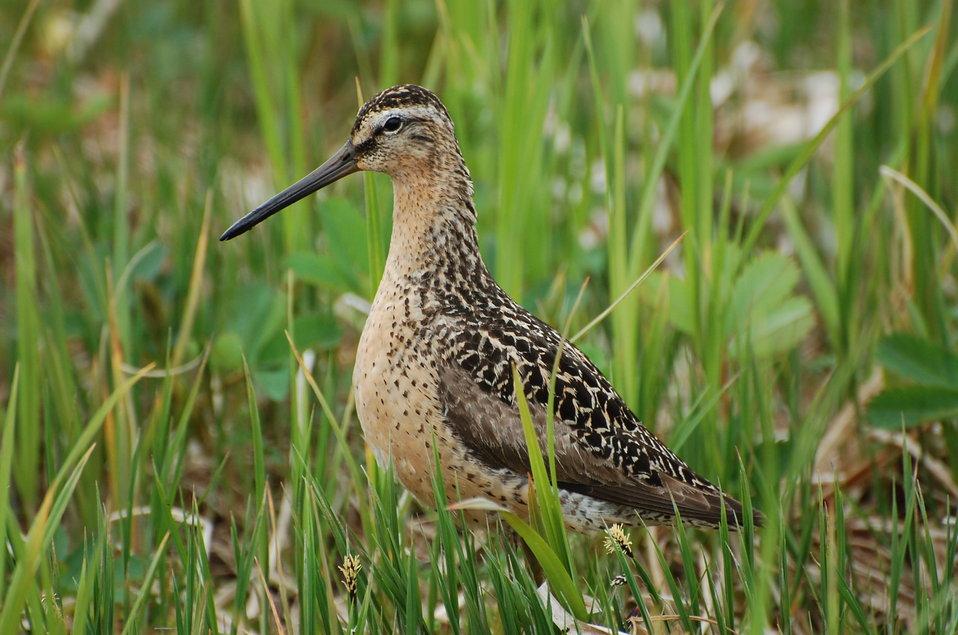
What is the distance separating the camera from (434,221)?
3732mm

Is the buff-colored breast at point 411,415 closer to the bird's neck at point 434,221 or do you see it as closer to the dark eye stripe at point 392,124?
the bird's neck at point 434,221

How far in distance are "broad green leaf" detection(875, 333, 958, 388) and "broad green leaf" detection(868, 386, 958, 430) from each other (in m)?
0.05

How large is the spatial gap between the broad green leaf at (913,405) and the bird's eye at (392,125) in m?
1.65

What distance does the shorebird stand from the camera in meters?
3.47

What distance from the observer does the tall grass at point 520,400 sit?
307 cm

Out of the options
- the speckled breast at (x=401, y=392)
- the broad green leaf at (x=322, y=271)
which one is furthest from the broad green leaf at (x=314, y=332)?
the speckled breast at (x=401, y=392)

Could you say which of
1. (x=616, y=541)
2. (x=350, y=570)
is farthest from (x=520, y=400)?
(x=350, y=570)

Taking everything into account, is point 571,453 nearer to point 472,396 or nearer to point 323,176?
point 472,396

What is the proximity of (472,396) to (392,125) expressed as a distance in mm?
797

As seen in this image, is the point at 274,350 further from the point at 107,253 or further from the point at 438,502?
the point at 438,502

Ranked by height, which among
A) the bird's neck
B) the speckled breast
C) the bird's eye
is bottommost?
the speckled breast

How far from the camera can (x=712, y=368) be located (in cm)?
402

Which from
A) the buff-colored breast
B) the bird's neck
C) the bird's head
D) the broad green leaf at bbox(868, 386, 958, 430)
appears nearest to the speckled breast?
the buff-colored breast

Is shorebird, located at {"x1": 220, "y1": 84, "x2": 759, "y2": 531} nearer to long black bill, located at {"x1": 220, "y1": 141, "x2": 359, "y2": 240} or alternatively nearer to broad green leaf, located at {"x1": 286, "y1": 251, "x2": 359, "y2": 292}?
long black bill, located at {"x1": 220, "y1": 141, "x2": 359, "y2": 240}
